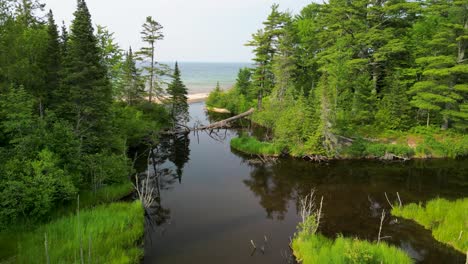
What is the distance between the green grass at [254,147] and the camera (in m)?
28.4

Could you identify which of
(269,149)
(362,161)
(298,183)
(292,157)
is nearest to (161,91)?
(269,149)

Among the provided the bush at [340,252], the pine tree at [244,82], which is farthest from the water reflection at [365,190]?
the pine tree at [244,82]

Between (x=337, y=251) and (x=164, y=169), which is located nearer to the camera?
(x=337, y=251)

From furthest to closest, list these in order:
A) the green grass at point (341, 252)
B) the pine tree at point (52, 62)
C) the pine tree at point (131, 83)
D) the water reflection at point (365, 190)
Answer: the pine tree at point (131, 83)
the pine tree at point (52, 62)
the water reflection at point (365, 190)
the green grass at point (341, 252)

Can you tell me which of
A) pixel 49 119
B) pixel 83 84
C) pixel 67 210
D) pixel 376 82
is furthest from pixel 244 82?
pixel 67 210

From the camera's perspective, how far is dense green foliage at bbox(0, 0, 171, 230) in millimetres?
12828

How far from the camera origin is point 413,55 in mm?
33844

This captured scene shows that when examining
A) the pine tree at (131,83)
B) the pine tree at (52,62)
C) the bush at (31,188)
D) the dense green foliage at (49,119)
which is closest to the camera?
the bush at (31,188)

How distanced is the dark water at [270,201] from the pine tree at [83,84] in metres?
6.61

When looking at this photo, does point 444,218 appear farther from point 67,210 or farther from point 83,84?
point 83,84

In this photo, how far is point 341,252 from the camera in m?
11.4

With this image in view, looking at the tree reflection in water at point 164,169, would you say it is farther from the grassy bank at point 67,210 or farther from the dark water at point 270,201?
the grassy bank at point 67,210

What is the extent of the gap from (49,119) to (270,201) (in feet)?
45.4

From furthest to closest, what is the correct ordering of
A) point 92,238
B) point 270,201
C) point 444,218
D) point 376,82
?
point 376,82 < point 270,201 < point 444,218 < point 92,238
